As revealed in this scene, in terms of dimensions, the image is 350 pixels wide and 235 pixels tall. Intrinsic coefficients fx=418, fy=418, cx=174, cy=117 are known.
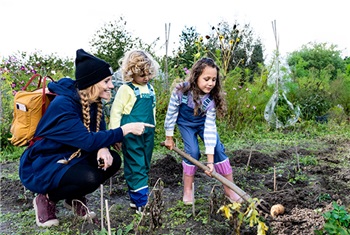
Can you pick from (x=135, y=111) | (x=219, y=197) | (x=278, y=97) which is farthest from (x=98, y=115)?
(x=278, y=97)

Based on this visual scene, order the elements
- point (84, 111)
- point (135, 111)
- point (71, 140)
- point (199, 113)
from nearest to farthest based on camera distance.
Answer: point (71, 140)
point (84, 111)
point (135, 111)
point (199, 113)

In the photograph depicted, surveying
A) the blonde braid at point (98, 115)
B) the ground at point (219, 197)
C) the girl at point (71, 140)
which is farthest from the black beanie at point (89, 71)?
the ground at point (219, 197)

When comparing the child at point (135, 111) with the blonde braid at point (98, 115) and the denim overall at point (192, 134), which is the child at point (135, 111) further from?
the denim overall at point (192, 134)

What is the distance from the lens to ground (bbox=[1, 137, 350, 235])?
2961 millimetres

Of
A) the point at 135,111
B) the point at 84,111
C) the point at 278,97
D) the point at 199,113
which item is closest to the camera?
the point at 84,111

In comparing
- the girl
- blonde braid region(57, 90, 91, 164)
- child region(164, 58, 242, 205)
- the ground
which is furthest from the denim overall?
blonde braid region(57, 90, 91, 164)

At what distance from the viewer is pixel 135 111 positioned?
3527 millimetres

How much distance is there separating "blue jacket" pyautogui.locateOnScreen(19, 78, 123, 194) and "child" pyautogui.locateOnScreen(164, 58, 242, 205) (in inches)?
29.3

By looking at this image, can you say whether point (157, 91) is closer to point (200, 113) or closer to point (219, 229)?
point (200, 113)

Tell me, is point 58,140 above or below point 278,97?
below

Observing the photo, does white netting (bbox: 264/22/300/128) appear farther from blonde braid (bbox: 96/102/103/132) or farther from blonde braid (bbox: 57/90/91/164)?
blonde braid (bbox: 57/90/91/164)

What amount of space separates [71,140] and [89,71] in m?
0.55

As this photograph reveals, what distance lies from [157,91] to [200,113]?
358 cm

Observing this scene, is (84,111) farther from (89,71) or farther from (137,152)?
(137,152)
